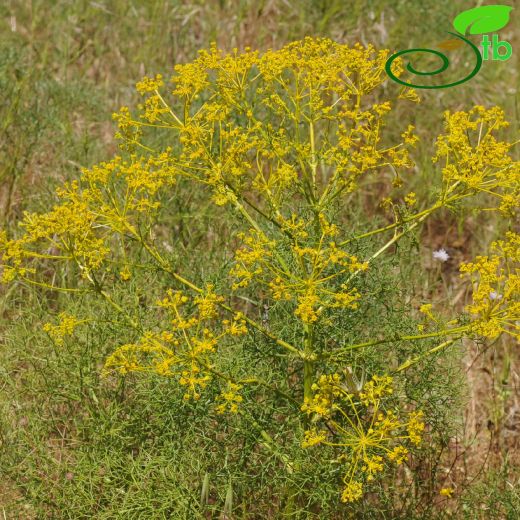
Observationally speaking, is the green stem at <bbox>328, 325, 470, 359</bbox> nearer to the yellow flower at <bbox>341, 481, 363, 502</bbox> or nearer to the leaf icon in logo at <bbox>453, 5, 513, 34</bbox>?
the yellow flower at <bbox>341, 481, 363, 502</bbox>

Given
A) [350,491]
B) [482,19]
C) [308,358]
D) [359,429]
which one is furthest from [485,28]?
[350,491]

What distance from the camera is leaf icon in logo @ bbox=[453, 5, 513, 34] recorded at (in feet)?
21.9

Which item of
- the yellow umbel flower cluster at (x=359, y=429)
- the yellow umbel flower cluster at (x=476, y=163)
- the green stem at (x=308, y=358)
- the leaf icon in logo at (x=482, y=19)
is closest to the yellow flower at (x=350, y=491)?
the yellow umbel flower cluster at (x=359, y=429)

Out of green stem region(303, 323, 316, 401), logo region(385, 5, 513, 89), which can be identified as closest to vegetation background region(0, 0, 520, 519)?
logo region(385, 5, 513, 89)

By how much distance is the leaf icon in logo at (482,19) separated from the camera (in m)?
6.68

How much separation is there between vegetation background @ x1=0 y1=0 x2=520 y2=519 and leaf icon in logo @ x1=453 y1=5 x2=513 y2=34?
0.44ft

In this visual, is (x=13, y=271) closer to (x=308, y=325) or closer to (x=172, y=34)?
(x=308, y=325)

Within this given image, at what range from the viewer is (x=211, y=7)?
6.95 m

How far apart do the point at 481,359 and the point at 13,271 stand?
9.20ft

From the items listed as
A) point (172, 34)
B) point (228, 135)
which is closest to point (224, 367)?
point (228, 135)

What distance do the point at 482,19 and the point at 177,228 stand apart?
355 centimetres

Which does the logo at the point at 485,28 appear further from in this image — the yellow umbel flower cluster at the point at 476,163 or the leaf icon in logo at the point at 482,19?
the yellow umbel flower cluster at the point at 476,163

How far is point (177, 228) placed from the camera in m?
4.83

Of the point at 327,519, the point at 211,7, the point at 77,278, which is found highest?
the point at 211,7
